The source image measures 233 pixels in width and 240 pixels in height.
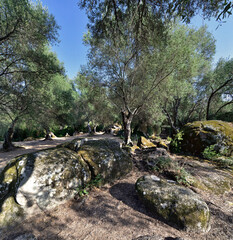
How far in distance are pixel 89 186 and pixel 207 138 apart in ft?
20.6

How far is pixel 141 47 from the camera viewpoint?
6184 mm

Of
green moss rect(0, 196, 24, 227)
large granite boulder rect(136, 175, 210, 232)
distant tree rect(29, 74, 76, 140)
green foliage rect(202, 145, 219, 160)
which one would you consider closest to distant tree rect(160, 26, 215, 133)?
green foliage rect(202, 145, 219, 160)

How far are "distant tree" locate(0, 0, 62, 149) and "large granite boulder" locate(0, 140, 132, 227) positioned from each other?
603 centimetres

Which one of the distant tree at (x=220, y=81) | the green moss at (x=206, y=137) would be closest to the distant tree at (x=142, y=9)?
the green moss at (x=206, y=137)

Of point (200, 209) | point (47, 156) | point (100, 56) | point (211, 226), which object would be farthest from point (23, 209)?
point (100, 56)

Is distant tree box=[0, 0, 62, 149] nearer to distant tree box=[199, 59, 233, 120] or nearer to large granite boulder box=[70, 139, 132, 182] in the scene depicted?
large granite boulder box=[70, 139, 132, 182]

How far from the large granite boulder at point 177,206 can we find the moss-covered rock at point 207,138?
13.4 feet

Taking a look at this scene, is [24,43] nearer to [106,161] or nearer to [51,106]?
[51,106]

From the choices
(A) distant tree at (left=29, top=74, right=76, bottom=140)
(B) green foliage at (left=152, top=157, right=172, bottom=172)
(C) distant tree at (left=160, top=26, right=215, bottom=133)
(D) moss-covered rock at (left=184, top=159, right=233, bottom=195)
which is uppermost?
(C) distant tree at (left=160, top=26, right=215, bottom=133)

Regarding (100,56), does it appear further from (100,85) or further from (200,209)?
(200,209)

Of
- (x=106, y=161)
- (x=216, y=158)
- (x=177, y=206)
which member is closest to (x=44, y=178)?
(x=106, y=161)

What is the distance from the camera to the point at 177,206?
7.63ft

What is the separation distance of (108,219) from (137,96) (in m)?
8.09

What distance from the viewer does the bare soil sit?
202cm
